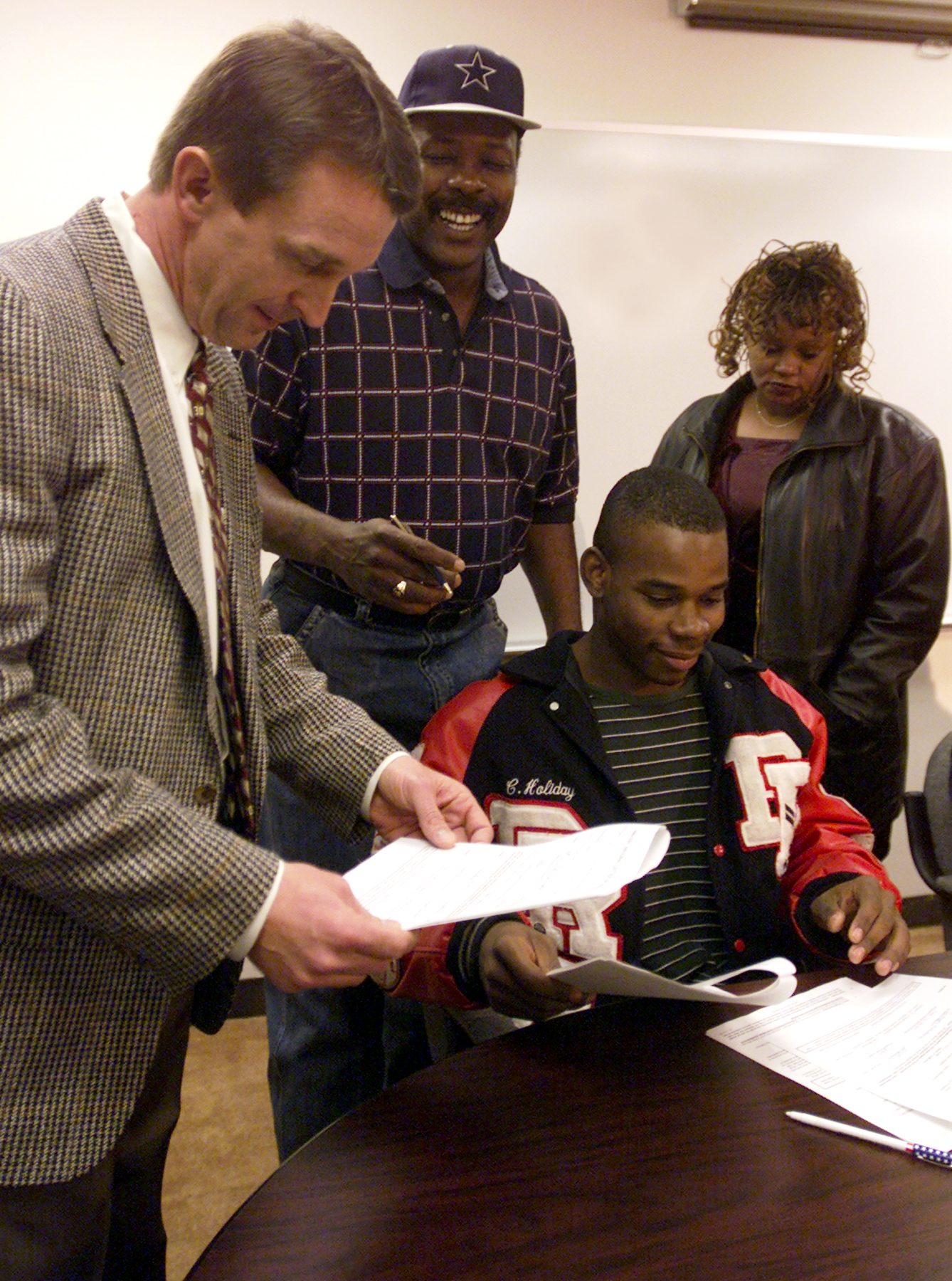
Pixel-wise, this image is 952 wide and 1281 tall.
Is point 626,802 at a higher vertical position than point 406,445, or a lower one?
lower

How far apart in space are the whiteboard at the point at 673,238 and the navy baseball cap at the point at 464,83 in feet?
3.49

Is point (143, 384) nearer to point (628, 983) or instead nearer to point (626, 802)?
point (628, 983)

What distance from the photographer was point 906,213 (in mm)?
2961

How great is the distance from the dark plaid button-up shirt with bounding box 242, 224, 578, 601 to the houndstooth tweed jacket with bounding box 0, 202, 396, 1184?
71cm

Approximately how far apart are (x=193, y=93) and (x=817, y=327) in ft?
5.37

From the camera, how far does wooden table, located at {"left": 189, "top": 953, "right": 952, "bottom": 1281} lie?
75 cm

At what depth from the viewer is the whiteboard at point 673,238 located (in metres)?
A: 2.73

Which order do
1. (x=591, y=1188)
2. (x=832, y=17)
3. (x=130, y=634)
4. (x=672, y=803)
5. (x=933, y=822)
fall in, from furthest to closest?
(x=832, y=17) → (x=933, y=822) → (x=672, y=803) → (x=130, y=634) → (x=591, y=1188)

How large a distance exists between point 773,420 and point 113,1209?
1.97 meters

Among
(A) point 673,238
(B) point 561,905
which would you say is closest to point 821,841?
(B) point 561,905

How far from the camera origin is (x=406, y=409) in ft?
5.58

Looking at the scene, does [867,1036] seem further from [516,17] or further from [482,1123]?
[516,17]

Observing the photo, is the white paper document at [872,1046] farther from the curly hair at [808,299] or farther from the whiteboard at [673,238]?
the whiteboard at [673,238]

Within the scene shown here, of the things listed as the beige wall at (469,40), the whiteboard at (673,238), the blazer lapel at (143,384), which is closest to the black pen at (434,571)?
the blazer lapel at (143,384)
